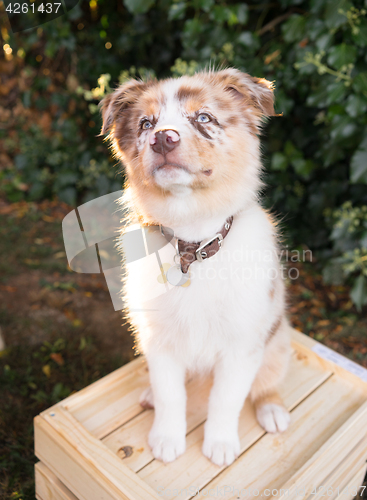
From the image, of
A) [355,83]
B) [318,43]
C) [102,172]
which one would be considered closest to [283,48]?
[318,43]

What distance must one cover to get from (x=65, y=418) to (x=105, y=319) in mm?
1506

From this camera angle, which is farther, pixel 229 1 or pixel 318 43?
pixel 229 1

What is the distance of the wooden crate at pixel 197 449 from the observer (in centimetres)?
156

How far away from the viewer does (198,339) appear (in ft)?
5.02

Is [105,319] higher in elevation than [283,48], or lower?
lower

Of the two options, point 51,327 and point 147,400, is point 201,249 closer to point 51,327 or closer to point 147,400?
point 147,400

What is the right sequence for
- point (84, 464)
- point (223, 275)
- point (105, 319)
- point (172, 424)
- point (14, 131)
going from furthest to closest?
point (14, 131) → point (105, 319) → point (172, 424) → point (84, 464) → point (223, 275)

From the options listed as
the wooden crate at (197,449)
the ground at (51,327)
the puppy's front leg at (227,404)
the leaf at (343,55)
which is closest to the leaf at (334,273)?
the ground at (51,327)

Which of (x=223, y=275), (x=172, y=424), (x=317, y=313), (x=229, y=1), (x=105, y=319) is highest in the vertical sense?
(x=229, y=1)

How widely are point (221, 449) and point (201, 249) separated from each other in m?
0.80

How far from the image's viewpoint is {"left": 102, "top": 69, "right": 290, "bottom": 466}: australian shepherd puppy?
4.38ft

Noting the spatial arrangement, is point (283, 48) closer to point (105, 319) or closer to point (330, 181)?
point (330, 181)

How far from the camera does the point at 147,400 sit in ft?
6.24

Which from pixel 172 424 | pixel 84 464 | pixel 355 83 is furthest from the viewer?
pixel 355 83
